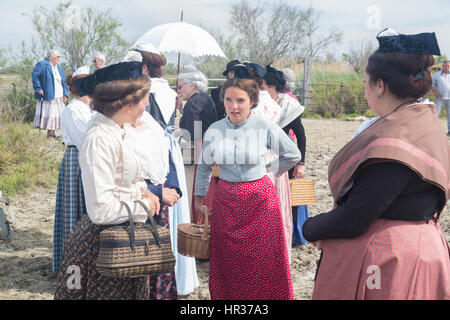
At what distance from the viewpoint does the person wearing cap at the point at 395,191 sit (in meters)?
1.69

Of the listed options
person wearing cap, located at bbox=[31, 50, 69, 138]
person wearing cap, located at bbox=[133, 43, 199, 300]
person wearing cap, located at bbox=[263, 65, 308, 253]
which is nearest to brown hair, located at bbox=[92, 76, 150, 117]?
person wearing cap, located at bbox=[133, 43, 199, 300]

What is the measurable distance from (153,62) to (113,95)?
1.49 metres

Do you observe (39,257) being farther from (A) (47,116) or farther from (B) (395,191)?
(A) (47,116)

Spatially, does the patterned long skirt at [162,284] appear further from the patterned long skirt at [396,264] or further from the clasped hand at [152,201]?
the patterned long skirt at [396,264]

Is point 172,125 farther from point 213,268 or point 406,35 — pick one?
point 406,35

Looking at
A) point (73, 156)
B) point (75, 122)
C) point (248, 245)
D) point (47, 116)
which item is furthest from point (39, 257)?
point (47, 116)

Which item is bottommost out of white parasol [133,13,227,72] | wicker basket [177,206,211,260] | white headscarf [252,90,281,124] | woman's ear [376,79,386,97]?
wicker basket [177,206,211,260]

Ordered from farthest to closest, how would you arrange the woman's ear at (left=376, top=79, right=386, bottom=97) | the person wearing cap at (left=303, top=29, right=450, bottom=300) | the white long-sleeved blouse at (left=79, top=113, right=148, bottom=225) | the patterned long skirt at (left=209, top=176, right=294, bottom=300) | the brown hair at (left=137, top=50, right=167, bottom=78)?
the brown hair at (left=137, top=50, right=167, bottom=78)
the patterned long skirt at (left=209, top=176, right=294, bottom=300)
the white long-sleeved blouse at (left=79, top=113, right=148, bottom=225)
the woman's ear at (left=376, top=79, right=386, bottom=97)
the person wearing cap at (left=303, top=29, right=450, bottom=300)

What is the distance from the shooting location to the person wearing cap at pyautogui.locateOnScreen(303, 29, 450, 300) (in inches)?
66.6

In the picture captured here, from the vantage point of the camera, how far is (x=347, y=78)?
69.5ft

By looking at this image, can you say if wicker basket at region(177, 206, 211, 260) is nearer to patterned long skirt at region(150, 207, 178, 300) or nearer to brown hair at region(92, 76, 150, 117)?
patterned long skirt at region(150, 207, 178, 300)

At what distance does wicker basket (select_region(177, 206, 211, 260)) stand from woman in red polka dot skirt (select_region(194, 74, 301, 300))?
112 mm

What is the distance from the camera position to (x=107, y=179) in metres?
2.00
